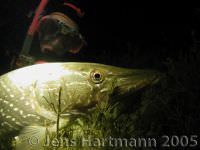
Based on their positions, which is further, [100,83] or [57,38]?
[57,38]

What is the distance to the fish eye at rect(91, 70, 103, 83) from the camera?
9.81 ft

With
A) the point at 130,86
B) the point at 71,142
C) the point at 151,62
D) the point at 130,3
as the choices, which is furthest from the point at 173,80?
the point at 130,3

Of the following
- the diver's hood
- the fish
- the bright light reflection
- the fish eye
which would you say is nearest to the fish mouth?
the fish

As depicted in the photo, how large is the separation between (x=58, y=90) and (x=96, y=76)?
0.42 metres

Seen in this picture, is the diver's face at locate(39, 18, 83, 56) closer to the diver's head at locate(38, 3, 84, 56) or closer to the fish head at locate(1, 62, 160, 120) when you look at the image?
the diver's head at locate(38, 3, 84, 56)

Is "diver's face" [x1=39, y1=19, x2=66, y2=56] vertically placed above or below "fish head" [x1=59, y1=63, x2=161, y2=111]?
above

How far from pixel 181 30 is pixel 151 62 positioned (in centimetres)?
176

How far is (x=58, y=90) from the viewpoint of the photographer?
297cm

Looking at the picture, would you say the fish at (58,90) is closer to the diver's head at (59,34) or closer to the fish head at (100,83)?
the fish head at (100,83)

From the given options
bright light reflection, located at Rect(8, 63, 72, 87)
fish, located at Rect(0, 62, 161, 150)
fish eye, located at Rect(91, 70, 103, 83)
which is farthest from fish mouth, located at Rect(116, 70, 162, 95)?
bright light reflection, located at Rect(8, 63, 72, 87)

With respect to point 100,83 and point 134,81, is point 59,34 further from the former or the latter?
point 134,81

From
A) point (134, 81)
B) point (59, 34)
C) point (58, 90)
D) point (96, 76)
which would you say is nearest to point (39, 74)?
point (58, 90)

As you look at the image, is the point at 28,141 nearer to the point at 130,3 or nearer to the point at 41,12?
the point at 41,12

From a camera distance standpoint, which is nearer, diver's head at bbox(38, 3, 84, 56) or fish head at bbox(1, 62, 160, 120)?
fish head at bbox(1, 62, 160, 120)
